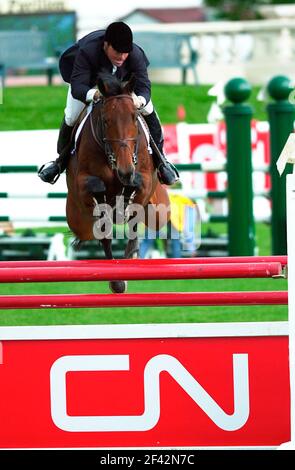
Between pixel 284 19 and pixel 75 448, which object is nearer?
pixel 75 448

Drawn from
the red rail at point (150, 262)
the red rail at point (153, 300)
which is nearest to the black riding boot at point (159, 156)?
the red rail at point (150, 262)

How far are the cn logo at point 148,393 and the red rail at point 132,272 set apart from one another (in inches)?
11.3

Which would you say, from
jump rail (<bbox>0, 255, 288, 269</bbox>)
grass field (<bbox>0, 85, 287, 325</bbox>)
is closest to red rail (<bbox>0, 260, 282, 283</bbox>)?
jump rail (<bbox>0, 255, 288, 269</bbox>)

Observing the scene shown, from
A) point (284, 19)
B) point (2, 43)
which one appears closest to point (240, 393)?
point (2, 43)

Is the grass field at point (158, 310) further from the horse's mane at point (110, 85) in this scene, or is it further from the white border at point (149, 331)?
the white border at point (149, 331)

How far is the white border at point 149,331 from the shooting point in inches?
196

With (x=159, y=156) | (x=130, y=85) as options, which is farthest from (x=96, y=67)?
(x=159, y=156)

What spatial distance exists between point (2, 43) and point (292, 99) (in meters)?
17.5

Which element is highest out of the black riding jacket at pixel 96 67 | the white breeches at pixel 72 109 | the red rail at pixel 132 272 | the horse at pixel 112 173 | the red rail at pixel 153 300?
the black riding jacket at pixel 96 67

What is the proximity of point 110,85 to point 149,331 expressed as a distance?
214 cm

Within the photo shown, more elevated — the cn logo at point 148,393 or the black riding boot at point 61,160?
the black riding boot at point 61,160

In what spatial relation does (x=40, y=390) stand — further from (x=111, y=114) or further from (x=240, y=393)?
(x=111, y=114)

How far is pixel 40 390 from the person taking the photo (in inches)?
198

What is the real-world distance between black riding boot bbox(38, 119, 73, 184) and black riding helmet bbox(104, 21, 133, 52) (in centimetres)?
88
